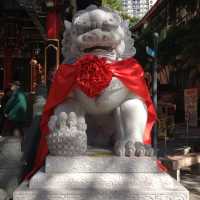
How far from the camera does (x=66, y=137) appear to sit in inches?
97.3

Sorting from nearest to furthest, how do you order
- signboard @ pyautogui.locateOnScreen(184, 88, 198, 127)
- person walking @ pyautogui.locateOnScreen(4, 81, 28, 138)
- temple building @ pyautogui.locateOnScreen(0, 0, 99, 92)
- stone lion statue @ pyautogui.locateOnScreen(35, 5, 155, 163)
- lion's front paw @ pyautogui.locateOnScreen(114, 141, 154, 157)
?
lion's front paw @ pyautogui.locateOnScreen(114, 141, 154, 157) → stone lion statue @ pyautogui.locateOnScreen(35, 5, 155, 163) → person walking @ pyautogui.locateOnScreen(4, 81, 28, 138) → signboard @ pyautogui.locateOnScreen(184, 88, 198, 127) → temple building @ pyautogui.locateOnScreen(0, 0, 99, 92)

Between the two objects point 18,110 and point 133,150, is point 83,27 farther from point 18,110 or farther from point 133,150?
point 18,110

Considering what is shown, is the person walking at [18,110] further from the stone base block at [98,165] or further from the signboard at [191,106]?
the stone base block at [98,165]

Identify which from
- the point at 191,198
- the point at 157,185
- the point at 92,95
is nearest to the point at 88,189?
the point at 157,185

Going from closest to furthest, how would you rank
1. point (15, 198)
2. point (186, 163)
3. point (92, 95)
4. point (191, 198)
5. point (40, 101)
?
point (15, 198) → point (92, 95) → point (40, 101) → point (191, 198) → point (186, 163)

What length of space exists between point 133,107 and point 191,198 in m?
2.70

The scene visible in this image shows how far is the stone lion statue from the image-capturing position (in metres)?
2.68

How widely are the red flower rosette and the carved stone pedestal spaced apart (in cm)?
42

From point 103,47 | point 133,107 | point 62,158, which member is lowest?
point 62,158

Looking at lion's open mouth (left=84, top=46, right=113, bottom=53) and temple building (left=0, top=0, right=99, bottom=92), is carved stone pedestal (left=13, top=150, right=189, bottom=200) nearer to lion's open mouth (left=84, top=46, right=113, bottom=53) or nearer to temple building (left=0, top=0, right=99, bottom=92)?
lion's open mouth (left=84, top=46, right=113, bottom=53)

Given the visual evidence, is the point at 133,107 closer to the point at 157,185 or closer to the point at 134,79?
the point at 134,79

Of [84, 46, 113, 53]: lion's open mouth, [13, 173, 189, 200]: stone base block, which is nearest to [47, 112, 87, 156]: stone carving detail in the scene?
[13, 173, 189, 200]: stone base block

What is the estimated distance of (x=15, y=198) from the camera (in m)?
2.41

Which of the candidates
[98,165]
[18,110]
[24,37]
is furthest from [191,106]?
[24,37]
